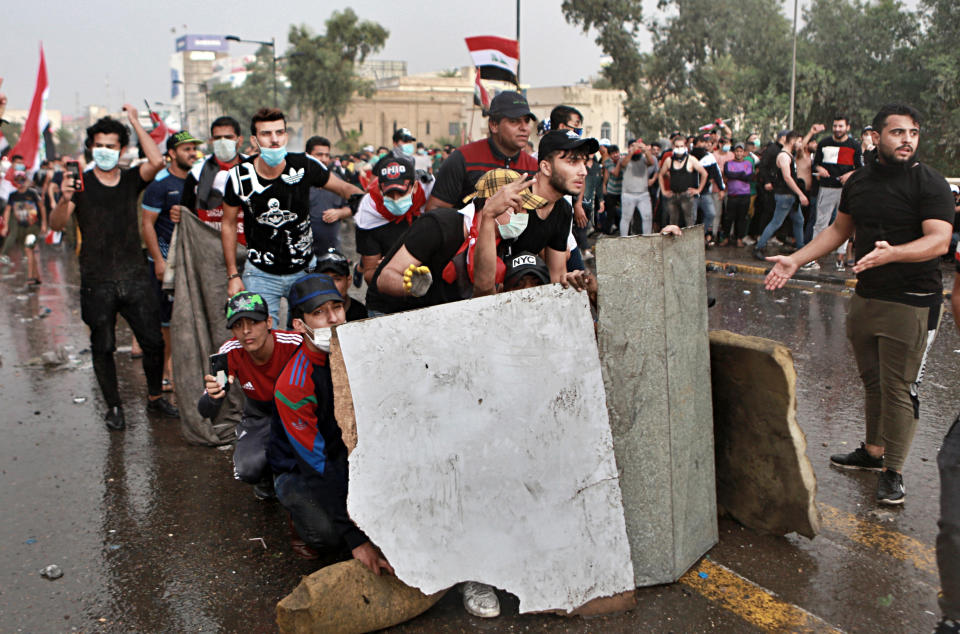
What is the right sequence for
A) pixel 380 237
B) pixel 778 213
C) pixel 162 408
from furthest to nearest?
pixel 778 213
pixel 162 408
pixel 380 237

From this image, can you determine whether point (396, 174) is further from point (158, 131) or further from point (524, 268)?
point (158, 131)

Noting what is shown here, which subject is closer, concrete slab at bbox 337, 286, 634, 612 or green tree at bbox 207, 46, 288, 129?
concrete slab at bbox 337, 286, 634, 612

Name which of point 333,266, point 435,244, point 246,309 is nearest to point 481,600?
point 435,244

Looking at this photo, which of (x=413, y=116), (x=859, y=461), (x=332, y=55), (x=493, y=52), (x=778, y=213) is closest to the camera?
(x=859, y=461)

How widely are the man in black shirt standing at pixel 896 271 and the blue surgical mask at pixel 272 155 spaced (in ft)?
9.26

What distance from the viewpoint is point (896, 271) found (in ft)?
13.9

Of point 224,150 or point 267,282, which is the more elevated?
point 224,150

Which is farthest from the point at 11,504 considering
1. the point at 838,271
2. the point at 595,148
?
the point at 838,271

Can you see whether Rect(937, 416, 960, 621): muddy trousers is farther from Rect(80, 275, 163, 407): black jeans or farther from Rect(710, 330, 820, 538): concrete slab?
Rect(80, 275, 163, 407): black jeans

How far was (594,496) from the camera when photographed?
316cm

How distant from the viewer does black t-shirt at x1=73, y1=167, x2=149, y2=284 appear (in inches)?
222

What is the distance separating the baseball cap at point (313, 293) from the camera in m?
4.05

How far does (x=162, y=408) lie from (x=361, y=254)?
1.90m

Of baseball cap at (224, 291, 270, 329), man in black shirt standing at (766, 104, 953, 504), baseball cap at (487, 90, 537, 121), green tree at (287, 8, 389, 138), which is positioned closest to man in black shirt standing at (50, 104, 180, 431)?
baseball cap at (224, 291, 270, 329)
